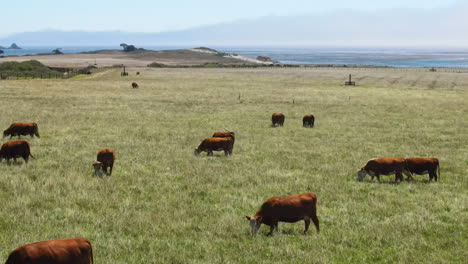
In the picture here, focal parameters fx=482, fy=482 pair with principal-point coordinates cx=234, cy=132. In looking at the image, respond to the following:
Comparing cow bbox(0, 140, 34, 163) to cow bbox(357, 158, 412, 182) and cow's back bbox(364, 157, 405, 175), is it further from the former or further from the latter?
cow's back bbox(364, 157, 405, 175)

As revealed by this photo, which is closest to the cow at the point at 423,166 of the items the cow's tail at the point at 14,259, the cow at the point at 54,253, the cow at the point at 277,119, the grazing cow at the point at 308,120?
the cow at the point at 54,253

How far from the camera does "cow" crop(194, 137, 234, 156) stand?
19922 millimetres

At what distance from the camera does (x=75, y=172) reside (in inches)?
647

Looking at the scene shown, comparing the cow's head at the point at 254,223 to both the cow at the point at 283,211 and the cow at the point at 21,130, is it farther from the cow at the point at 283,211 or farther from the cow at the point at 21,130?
the cow at the point at 21,130

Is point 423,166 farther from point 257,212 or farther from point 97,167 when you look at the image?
point 97,167

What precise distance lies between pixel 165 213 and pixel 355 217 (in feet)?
15.9

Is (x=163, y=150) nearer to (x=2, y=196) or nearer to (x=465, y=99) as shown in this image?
(x=2, y=196)

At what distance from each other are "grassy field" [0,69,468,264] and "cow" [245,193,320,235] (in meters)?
0.34

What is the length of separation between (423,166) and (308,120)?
553 inches

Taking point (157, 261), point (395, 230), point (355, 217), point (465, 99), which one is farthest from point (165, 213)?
point (465, 99)

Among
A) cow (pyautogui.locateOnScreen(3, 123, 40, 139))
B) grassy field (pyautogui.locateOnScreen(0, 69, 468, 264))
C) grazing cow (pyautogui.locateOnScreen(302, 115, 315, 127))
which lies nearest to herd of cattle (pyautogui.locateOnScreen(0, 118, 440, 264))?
grassy field (pyautogui.locateOnScreen(0, 69, 468, 264))

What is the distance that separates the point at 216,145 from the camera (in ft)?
65.3

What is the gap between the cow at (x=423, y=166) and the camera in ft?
52.8

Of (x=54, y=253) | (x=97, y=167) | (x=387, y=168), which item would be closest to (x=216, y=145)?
(x=97, y=167)
